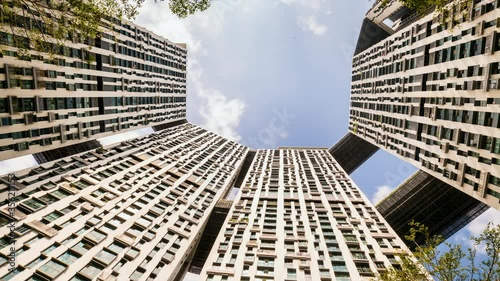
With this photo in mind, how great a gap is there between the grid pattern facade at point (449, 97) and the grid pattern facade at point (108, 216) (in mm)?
33984

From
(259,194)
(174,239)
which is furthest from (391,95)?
(174,239)

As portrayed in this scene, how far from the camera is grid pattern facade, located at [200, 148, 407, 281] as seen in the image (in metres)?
31.0

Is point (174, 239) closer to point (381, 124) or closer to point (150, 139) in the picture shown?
point (150, 139)

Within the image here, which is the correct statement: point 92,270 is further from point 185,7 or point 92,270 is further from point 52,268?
point 185,7

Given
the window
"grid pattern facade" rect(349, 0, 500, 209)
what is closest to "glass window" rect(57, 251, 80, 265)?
the window

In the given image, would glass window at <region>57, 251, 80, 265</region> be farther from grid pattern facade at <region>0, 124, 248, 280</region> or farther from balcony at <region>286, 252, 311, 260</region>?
balcony at <region>286, 252, 311, 260</region>

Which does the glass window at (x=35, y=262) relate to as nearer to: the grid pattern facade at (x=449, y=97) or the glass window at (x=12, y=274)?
the glass window at (x=12, y=274)

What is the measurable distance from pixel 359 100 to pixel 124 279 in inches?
2431

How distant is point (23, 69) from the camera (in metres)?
30.1

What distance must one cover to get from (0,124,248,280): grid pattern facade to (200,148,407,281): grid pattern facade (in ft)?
20.4

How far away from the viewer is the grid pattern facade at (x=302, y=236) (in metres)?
31.0

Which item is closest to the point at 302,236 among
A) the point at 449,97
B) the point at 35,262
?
the point at 449,97

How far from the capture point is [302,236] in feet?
124

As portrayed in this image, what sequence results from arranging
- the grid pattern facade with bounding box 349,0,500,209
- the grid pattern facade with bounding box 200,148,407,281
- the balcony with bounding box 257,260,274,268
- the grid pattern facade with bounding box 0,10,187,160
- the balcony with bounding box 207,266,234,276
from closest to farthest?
the grid pattern facade with bounding box 349,0,500,209
the grid pattern facade with bounding box 0,10,187,160
the balcony with bounding box 207,266,234,276
the grid pattern facade with bounding box 200,148,407,281
the balcony with bounding box 257,260,274,268
